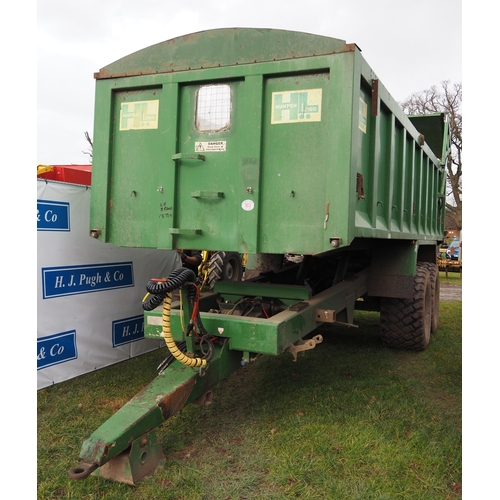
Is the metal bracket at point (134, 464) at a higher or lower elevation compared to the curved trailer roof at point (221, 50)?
lower

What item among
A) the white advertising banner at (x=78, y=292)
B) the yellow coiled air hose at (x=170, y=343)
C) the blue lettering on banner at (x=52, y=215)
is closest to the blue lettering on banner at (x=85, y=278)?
the white advertising banner at (x=78, y=292)

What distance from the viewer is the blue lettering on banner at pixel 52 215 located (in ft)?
14.3

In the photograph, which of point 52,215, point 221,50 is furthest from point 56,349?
point 221,50

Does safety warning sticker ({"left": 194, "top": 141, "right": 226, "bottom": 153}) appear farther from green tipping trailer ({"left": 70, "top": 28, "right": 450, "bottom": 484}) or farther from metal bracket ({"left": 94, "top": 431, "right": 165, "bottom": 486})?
metal bracket ({"left": 94, "top": 431, "right": 165, "bottom": 486})

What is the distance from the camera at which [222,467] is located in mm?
3164

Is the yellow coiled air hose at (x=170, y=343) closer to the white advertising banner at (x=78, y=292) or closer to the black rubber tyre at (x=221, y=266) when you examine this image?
the white advertising banner at (x=78, y=292)

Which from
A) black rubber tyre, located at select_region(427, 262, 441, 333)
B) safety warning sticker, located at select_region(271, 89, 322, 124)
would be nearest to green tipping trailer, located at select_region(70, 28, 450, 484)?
safety warning sticker, located at select_region(271, 89, 322, 124)

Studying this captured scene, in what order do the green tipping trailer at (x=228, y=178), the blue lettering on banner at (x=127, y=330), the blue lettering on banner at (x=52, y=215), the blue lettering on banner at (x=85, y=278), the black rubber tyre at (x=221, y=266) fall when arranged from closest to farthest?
1. the green tipping trailer at (x=228, y=178)
2. the blue lettering on banner at (x=52, y=215)
3. the blue lettering on banner at (x=85, y=278)
4. the blue lettering on banner at (x=127, y=330)
5. the black rubber tyre at (x=221, y=266)

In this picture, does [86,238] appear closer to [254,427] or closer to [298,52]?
[254,427]

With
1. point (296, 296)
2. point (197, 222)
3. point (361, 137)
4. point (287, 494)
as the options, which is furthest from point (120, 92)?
point (287, 494)

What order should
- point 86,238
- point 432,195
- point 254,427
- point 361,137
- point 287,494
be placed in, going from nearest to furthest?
point 287,494
point 361,137
point 254,427
point 86,238
point 432,195

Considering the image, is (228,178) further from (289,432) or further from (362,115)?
(289,432)

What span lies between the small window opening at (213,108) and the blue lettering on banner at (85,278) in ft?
6.87

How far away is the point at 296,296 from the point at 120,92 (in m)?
2.33
